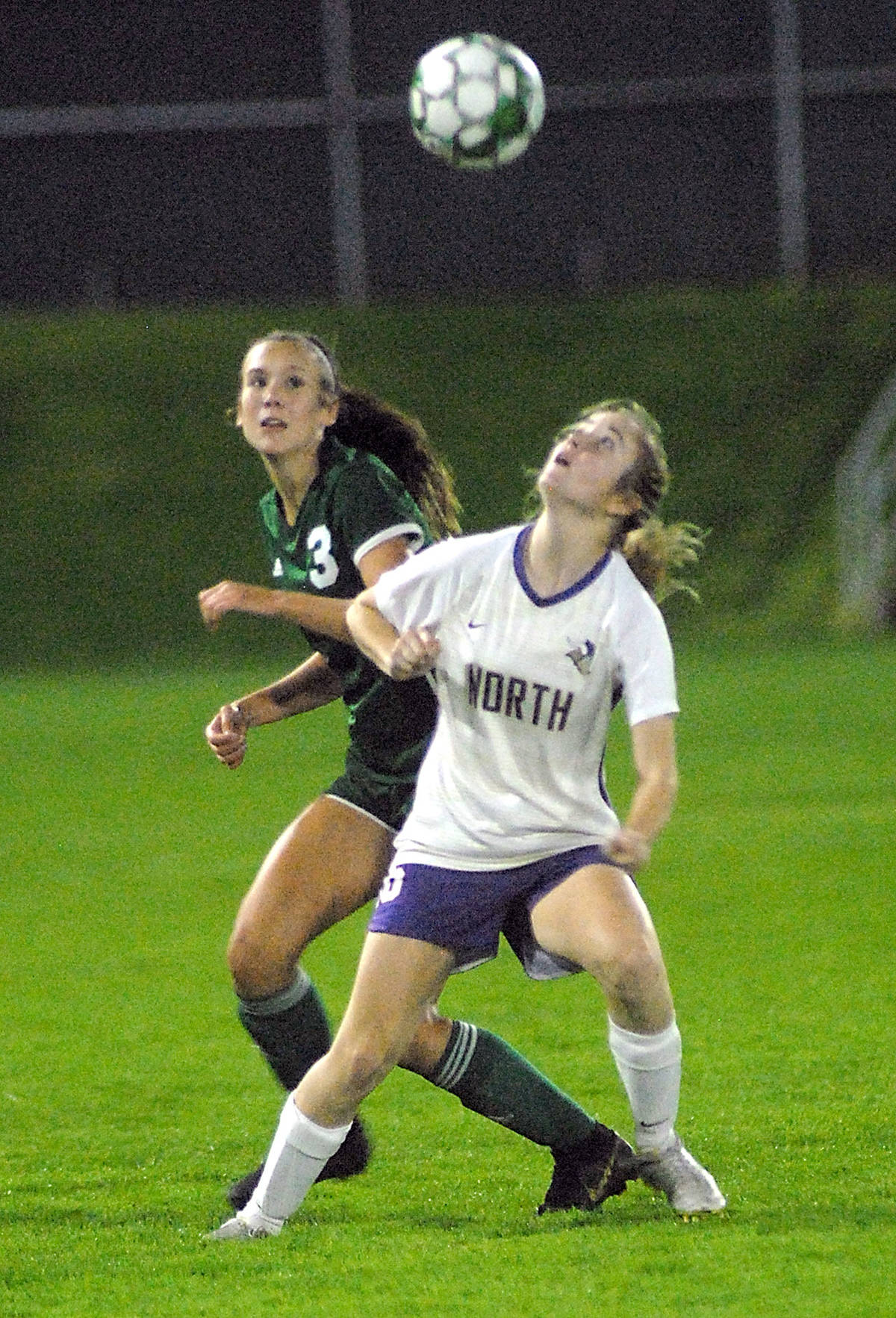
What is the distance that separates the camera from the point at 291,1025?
4.20m

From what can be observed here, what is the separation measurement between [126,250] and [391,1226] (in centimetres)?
1820

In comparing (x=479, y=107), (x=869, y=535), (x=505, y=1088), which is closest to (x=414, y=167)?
(x=869, y=535)

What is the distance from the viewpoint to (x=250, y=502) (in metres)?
18.5

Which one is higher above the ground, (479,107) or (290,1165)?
(479,107)

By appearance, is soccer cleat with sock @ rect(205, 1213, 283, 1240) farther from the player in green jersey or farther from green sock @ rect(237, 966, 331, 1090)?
green sock @ rect(237, 966, 331, 1090)

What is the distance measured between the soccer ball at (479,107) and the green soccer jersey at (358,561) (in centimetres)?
311

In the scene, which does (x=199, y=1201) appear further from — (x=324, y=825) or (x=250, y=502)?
(x=250, y=502)

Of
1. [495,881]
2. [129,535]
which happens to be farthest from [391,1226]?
[129,535]

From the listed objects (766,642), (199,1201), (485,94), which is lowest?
(766,642)

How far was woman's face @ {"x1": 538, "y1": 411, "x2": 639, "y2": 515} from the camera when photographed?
144 inches

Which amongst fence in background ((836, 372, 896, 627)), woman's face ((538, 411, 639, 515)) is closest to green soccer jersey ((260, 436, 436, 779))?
woman's face ((538, 411, 639, 515))

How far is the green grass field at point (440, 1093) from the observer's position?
3.41 metres

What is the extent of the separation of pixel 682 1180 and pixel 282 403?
1708 millimetres

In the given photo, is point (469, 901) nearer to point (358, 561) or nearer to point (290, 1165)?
point (290, 1165)
